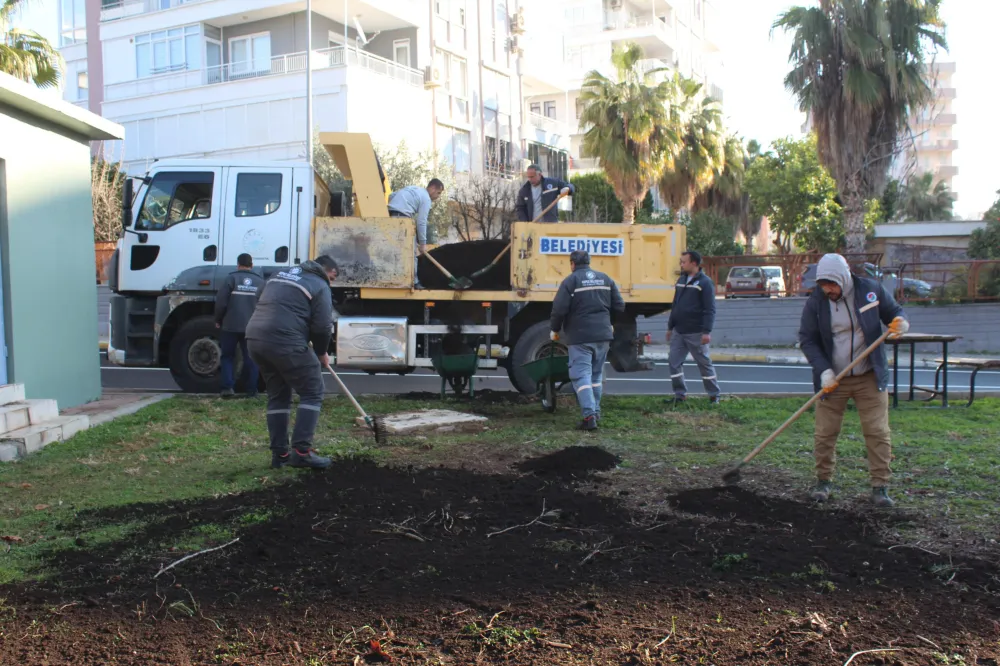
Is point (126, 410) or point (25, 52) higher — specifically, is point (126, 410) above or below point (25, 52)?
below

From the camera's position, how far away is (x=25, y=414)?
A: 7809mm

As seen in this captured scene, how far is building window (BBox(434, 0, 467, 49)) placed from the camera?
3388cm

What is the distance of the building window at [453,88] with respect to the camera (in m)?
33.3

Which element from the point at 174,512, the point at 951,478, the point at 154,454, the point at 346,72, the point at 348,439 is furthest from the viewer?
the point at 346,72

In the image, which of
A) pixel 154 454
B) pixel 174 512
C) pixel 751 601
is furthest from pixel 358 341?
pixel 751 601

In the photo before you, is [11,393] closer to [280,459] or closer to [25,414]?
[25,414]

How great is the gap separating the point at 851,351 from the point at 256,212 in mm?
7637

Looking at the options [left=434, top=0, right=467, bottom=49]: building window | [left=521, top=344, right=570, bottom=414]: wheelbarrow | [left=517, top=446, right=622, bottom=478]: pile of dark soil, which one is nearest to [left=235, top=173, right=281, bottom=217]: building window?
[left=521, top=344, right=570, bottom=414]: wheelbarrow

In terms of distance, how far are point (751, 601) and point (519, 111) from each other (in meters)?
36.1

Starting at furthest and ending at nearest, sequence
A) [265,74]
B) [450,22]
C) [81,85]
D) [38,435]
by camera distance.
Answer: [450,22] < [81,85] < [265,74] < [38,435]

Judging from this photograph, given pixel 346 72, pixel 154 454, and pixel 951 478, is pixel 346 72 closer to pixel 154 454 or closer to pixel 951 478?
pixel 154 454

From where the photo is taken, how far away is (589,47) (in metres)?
48.8

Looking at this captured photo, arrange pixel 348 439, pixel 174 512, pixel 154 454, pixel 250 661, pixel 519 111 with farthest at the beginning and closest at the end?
pixel 519 111
pixel 348 439
pixel 154 454
pixel 174 512
pixel 250 661

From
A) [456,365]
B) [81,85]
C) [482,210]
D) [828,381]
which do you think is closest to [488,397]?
[456,365]
